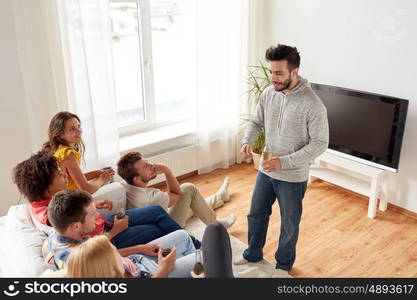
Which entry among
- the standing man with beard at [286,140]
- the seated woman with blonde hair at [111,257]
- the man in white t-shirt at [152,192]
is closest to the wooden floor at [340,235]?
the standing man with beard at [286,140]

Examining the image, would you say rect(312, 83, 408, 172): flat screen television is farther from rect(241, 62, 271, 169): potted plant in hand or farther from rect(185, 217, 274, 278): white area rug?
rect(185, 217, 274, 278): white area rug

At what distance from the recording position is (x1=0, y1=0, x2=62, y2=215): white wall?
118 inches

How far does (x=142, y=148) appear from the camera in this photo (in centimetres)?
397

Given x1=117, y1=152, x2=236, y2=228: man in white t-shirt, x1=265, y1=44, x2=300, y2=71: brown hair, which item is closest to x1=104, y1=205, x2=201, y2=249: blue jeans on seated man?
x1=117, y1=152, x2=236, y2=228: man in white t-shirt

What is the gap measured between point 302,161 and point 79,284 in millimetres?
1409

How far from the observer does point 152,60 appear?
13.5 feet

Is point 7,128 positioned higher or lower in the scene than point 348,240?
higher

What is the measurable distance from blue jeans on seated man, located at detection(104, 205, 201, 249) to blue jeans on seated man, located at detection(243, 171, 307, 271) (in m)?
0.52

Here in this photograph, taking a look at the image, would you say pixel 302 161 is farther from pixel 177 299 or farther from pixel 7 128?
pixel 7 128

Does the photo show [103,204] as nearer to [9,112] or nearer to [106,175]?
[106,175]

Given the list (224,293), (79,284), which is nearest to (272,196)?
(224,293)

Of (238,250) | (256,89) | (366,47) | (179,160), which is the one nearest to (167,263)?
(238,250)

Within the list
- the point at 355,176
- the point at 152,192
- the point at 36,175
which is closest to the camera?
the point at 36,175

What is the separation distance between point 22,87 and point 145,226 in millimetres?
1503
